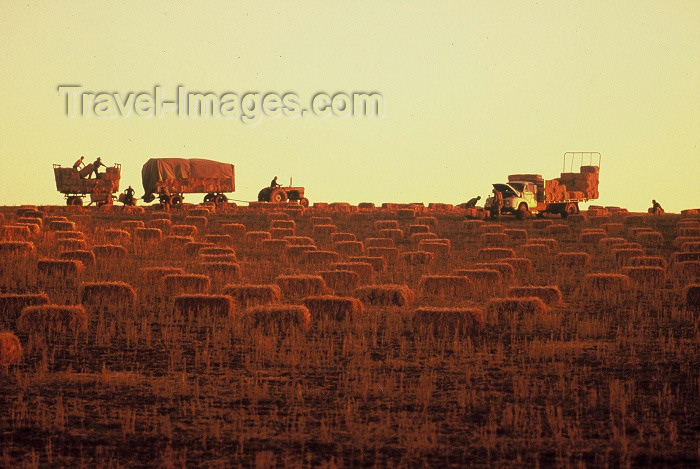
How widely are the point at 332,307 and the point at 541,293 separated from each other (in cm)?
622

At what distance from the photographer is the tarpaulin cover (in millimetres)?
75875

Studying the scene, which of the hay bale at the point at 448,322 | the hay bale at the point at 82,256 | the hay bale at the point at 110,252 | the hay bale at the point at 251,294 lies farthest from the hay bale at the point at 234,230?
the hay bale at the point at 448,322

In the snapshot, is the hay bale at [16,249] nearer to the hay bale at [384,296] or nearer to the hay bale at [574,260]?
the hay bale at [384,296]

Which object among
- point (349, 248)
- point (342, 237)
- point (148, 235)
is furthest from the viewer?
point (342, 237)

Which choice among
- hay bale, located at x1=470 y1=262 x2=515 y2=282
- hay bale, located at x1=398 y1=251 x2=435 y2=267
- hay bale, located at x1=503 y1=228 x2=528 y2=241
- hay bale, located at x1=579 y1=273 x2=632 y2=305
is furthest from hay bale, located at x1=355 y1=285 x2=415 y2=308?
hay bale, located at x1=503 y1=228 x2=528 y2=241

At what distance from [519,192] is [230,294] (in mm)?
42353

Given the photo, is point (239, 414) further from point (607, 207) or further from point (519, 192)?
point (607, 207)

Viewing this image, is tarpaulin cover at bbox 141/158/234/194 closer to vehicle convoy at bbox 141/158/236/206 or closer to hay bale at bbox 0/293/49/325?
vehicle convoy at bbox 141/158/236/206

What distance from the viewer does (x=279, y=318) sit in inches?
851

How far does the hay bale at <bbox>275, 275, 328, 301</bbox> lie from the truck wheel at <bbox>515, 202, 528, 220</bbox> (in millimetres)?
38275

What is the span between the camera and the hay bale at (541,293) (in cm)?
2692

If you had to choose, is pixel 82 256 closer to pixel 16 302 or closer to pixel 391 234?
pixel 16 302

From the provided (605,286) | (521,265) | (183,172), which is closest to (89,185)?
(183,172)

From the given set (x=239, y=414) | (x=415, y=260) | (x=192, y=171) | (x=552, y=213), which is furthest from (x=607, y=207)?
(x=239, y=414)
